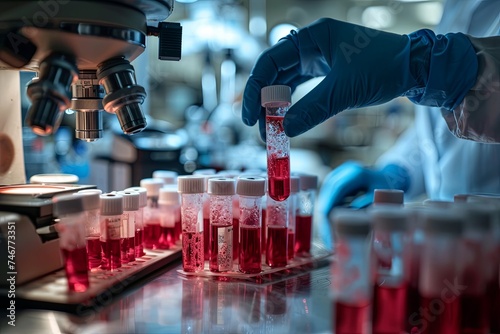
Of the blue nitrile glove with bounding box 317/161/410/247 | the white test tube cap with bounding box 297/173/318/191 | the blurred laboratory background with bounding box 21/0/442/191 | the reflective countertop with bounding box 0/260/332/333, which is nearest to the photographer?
the reflective countertop with bounding box 0/260/332/333

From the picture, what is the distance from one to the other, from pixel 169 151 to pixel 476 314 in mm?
1795

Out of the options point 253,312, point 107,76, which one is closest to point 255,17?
point 107,76

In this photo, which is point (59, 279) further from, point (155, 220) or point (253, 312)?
point (253, 312)

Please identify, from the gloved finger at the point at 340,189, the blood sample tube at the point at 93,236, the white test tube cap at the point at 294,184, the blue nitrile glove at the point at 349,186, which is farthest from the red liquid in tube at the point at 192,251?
the gloved finger at the point at 340,189

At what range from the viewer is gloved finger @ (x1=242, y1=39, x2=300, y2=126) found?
1.25 m

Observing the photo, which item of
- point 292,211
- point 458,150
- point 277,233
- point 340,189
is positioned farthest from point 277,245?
point 458,150

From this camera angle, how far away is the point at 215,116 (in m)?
3.51

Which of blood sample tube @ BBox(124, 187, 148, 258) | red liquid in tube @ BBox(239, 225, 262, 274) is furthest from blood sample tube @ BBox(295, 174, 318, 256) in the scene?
blood sample tube @ BBox(124, 187, 148, 258)

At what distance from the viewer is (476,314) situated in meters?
0.69

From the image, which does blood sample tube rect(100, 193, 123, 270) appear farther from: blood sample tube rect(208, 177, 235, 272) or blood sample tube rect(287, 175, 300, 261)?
blood sample tube rect(287, 175, 300, 261)

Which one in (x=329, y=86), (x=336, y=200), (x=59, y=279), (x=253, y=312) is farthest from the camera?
(x=336, y=200)

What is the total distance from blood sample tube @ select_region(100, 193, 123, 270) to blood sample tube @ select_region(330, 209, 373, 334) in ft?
1.91

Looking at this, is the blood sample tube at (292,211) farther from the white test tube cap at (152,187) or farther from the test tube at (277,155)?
the white test tube cap at (152,187)

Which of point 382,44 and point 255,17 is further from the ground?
point 255,17
